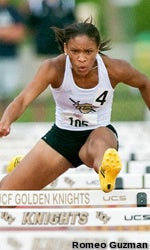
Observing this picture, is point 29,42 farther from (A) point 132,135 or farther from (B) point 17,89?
(A) point 132,135

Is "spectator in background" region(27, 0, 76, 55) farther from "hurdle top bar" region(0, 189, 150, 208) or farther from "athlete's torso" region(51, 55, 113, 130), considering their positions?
"hurdle top bar" region(0, 189, 150, 208)

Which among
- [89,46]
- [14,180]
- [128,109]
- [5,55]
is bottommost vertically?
[128,109]

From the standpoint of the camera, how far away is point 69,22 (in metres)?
17.2

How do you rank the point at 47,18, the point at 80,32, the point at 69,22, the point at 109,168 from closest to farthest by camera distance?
the point at 109,168, the point at 80,32, the point at 69,22, the point at 47,18

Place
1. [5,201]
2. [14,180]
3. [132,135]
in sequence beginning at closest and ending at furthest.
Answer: [5,201]
[14,180]
[132,135]

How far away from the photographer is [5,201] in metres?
8.23

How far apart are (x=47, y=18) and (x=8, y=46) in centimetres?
113

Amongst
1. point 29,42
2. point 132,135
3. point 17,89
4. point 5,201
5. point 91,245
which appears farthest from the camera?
point 29,42

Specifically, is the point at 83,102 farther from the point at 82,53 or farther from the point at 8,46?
the point at 8,46

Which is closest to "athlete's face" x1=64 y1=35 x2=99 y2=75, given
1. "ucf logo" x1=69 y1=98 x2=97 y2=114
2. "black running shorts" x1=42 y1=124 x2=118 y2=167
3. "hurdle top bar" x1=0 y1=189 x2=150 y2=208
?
"ucf logo" x1=69 y1=98 x2=97 y2=114

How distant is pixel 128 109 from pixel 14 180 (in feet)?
40.2

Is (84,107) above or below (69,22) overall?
above

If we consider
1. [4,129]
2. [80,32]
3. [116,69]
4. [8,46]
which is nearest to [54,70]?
[80,32]

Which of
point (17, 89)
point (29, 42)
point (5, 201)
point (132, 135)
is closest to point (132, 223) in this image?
point (5, 201)
